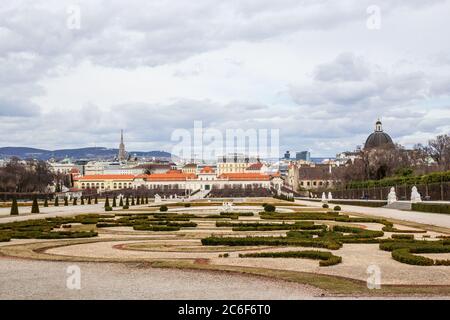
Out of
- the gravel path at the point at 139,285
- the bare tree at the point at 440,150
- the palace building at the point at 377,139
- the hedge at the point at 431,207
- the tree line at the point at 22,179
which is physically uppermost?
the palace building at the point at 377,139

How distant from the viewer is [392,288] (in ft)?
24.4

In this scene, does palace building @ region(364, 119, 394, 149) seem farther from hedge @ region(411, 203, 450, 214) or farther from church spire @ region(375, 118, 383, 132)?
hedge @ region(411, 203, 450, 214)

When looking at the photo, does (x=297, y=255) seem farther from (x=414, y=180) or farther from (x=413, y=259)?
(x=414, y=180)

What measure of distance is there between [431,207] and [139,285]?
22735mm

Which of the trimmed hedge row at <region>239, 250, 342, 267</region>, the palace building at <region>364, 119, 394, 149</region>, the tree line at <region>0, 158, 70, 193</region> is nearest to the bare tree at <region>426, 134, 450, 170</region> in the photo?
the palace building at <region>364, 119, 394, 149</region>

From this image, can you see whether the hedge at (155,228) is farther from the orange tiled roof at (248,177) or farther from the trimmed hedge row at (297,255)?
the orange tiled roof at (248,177)

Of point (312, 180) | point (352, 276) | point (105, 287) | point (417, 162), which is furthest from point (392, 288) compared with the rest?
point (312, 180)

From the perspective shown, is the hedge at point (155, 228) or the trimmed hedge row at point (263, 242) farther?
the hedge at point (155, 228)

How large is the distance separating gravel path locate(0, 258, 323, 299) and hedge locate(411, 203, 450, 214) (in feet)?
64.1

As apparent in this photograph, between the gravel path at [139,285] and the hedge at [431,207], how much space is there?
19547 mm

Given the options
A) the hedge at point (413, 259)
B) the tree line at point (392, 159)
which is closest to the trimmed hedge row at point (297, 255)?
the hedge at point (413, 259)

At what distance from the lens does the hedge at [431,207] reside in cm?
2561

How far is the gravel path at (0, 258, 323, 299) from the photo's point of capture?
7.01 m
